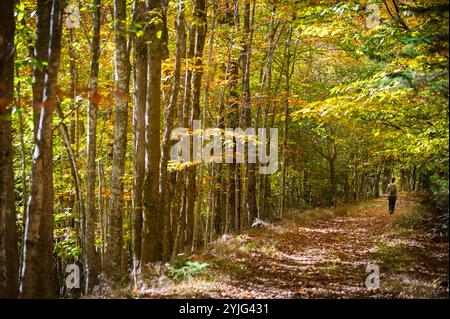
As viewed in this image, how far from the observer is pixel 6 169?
23.3 ft

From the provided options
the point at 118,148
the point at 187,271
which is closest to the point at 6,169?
the point at 118,148

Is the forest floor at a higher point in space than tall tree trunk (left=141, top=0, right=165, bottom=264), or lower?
lower

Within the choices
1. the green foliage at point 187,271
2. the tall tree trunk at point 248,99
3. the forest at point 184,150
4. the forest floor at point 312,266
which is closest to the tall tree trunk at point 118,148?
the forest at point 184,150

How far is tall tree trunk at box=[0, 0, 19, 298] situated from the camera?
6984 mm

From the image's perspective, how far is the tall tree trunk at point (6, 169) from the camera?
6984mm

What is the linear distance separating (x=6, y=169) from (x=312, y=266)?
22.6ft

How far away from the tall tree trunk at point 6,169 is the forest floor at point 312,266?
2.53 m

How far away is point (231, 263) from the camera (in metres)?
9.00

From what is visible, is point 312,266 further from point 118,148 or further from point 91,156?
point 91,156

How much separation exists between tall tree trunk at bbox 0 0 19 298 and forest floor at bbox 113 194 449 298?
8.30 ft

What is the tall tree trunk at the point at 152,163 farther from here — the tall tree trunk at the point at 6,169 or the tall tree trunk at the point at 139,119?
the tall tree trunk at the point at 6,169

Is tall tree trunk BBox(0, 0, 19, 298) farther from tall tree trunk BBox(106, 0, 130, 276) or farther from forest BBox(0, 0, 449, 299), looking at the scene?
tall tree trunk BBox(106, 0, 130, 276)

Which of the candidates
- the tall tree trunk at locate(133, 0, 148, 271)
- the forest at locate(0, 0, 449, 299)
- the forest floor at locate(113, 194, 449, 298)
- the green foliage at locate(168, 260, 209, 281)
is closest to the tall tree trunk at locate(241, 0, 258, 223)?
the forest at locate(0, 0, 449, 299)
